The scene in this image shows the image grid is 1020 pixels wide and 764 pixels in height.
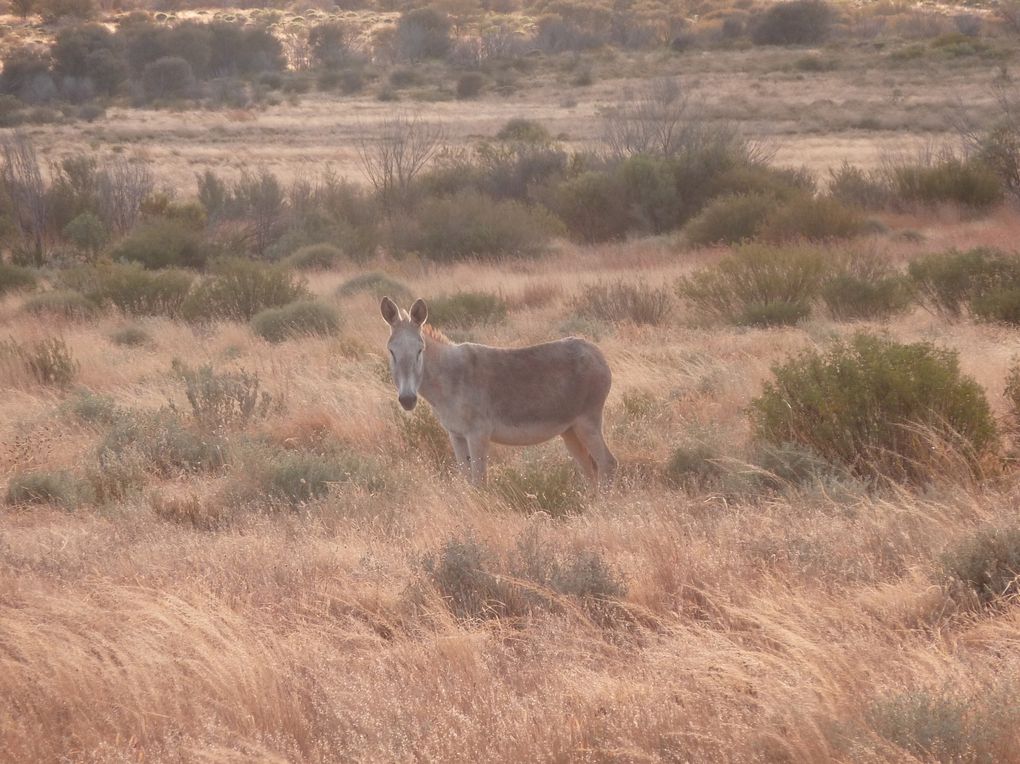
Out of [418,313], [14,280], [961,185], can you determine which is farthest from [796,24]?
[418,313]

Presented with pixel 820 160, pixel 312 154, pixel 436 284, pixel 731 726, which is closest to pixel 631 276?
pixel 436 284

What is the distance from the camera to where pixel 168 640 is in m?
5.58

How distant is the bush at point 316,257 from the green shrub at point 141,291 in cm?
533

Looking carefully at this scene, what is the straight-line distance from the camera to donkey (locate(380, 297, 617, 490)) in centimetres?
828

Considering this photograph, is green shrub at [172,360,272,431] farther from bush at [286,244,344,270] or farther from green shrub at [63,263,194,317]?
bush at [286,244,344,270]

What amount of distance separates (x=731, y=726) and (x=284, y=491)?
16.7 ft

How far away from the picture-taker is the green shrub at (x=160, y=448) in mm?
9930

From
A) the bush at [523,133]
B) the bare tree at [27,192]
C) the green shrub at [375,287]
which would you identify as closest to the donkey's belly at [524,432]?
the green shrub at [375,287]

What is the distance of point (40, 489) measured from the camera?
9281 millimetres

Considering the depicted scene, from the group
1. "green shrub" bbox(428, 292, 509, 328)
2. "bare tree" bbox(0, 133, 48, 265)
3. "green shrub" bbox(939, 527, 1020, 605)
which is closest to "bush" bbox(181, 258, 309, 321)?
"green shrub" bbox(428, 292, 509, 328)

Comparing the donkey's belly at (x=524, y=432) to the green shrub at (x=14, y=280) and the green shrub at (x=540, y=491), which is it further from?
the green shrub at (x=14, y=280)

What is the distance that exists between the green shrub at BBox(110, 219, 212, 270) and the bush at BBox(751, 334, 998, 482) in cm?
1924

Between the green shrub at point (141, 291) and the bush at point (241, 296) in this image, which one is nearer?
the bush at point (241, 296)

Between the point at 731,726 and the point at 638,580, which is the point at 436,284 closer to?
the point at 638,580
